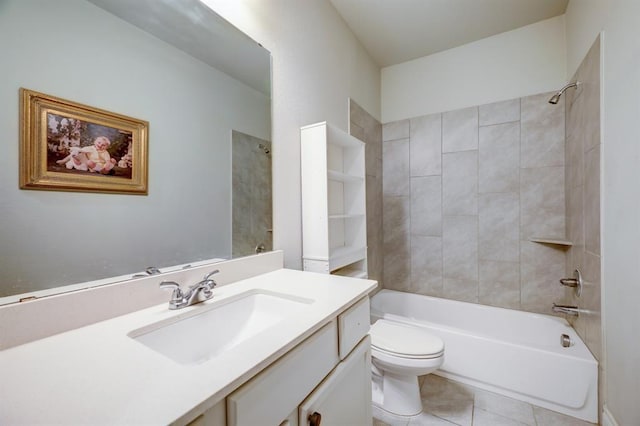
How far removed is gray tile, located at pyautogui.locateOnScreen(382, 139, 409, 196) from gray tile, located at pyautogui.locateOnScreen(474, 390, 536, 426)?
1717mm

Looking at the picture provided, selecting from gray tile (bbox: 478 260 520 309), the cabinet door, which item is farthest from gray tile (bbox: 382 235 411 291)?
the cabinet door

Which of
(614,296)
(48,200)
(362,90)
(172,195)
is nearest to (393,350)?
(614,296)

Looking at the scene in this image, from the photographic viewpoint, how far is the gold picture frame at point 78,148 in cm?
65

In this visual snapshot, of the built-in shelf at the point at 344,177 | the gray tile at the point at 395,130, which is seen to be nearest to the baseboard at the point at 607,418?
the built-in shelf at the point at 344,177

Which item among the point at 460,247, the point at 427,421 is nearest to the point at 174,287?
the point at 427,421

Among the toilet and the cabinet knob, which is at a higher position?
the cabinet knob

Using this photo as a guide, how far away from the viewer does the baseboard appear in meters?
1.27

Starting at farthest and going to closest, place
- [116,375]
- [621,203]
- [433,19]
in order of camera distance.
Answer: [433,19] → [621,203] → [116,375]

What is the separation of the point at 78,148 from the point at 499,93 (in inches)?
112

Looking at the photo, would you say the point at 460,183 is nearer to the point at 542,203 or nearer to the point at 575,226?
the point at 542,203

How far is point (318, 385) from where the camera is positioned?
77 cm

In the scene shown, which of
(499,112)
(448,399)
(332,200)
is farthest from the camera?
(499,112)

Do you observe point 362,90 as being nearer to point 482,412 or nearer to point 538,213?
point 538,213

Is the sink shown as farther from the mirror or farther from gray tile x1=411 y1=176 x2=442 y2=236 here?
gray tile x1=411 y1=176 x2=442 y2=236
